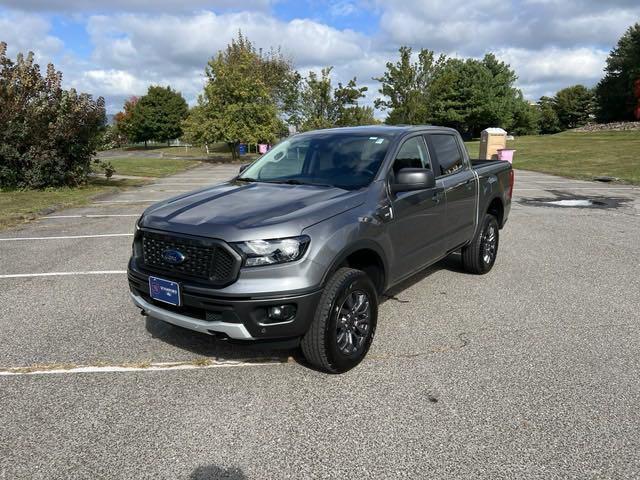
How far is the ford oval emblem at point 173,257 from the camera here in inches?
131

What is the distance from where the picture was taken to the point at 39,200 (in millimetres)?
12867

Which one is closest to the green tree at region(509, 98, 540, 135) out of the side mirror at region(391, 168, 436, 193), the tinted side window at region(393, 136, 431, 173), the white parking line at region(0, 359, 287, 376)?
the tinted side window at region(393, 136, 431, 173)

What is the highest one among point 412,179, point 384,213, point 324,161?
point 324,161

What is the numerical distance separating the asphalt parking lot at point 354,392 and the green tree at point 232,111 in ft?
86.4

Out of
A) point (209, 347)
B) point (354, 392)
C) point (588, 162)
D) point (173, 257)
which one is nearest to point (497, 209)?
point (354, 392)

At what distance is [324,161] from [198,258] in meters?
1.69

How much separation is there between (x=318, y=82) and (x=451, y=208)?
28.5m

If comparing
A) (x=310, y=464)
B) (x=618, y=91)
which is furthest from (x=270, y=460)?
(x=618, y=91)

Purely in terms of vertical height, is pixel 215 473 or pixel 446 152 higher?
pixel 446 152

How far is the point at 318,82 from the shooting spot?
104ft

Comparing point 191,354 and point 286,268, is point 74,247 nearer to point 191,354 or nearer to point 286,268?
point 191,354

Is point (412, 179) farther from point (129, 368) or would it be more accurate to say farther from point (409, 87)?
point (409, 87)

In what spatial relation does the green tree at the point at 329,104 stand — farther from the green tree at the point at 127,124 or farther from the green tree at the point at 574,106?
the green tree at the point at 574,106

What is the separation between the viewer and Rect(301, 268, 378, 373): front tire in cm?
332
